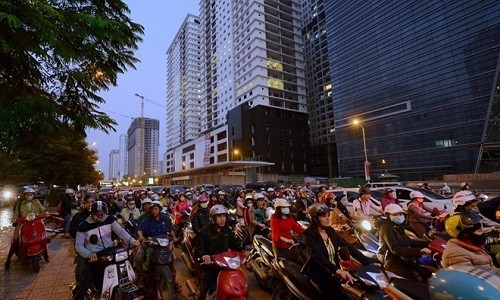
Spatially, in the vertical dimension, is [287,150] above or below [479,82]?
below

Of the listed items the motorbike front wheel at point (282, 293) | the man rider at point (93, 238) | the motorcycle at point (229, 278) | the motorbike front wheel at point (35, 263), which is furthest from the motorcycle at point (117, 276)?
the motorbike front wheel at point (35, 263)

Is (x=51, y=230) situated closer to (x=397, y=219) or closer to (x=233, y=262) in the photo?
(x=233, y=262)

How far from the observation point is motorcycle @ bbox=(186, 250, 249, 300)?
3.77 meters

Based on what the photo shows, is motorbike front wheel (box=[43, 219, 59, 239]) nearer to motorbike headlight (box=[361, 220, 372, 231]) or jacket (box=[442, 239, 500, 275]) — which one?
motorbike headlight (box=[361, 220, 372, 231])

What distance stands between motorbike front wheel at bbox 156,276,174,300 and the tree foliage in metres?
2.62

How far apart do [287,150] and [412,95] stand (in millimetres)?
31032

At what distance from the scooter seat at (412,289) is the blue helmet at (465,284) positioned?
1231 mm

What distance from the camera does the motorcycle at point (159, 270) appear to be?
4352 mm

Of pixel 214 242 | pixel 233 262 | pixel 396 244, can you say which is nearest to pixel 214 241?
pixel 214 242

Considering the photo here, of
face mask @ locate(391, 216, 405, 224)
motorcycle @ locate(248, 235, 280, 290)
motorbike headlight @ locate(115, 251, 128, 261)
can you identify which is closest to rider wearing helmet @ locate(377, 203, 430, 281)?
face mask @ locate(391, 216, 405, 224)

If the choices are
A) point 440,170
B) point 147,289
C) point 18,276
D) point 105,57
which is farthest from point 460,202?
point 440,170

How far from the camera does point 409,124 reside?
162 ft

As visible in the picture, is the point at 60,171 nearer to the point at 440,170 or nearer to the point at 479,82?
the point at 440,170

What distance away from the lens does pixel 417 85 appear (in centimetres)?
4806
